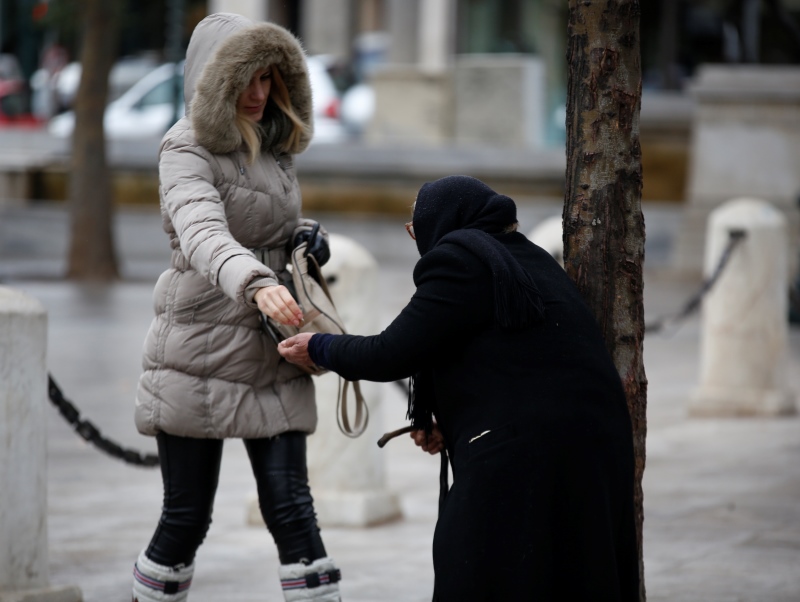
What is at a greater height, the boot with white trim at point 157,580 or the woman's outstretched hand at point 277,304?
the woman's outstretched hand at point 277,304

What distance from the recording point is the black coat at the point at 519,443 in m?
3.15

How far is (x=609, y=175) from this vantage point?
3730 mm

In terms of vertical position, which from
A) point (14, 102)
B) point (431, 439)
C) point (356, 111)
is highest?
point (431, 439)

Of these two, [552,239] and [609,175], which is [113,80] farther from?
[609,175]

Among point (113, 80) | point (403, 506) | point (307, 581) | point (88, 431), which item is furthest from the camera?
point (113, 80)

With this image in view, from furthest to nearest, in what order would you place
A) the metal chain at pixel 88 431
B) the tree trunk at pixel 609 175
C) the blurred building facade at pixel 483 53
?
1. the blurred building facade at pixel 483 53
2. the metal chain at pixel 88 431
3. the tree trunk at pixel 609 175

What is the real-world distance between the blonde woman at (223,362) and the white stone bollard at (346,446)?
1999mm

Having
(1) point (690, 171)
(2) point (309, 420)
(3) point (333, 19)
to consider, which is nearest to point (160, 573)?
(2) point (309, 420)

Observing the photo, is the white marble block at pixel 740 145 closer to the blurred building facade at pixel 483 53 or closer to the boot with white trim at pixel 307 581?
the blurred building facade at pixel 483 53

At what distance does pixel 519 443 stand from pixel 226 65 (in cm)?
149

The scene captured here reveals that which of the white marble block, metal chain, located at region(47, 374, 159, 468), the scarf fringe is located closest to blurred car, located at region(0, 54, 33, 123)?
the white marble block

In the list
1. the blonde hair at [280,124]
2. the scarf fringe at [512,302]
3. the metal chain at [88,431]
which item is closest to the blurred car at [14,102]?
the metal chain at [88,431]

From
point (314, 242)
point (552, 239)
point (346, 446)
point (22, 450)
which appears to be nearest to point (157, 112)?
point (552, 239)

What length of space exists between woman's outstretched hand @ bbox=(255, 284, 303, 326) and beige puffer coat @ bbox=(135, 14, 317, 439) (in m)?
0.30
